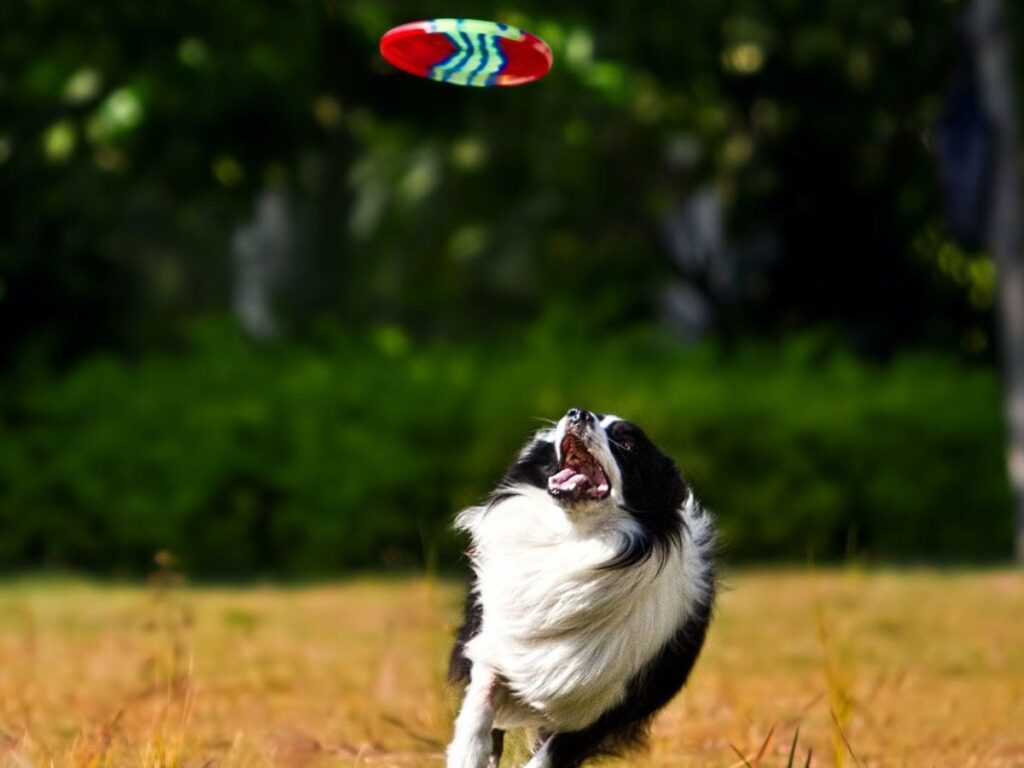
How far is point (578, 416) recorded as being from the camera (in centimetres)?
548

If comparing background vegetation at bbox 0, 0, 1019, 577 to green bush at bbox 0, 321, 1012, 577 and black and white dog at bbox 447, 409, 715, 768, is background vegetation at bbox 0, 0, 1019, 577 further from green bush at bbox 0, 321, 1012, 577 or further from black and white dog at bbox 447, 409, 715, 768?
black and white dog at bbox 447, 409, 715, 768

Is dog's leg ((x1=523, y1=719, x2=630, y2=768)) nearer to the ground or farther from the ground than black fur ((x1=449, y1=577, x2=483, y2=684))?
nearer to the ground

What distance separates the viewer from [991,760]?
6.23 m

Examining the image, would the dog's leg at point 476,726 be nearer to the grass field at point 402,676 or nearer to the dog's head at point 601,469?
the grass field at point 402,676

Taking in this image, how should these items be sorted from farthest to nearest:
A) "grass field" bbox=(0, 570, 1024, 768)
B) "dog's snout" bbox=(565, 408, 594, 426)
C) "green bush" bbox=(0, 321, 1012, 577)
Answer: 1. "green bush" bbox=(0, 321, 1012, 577)
2. "grass field" bbox=(0, 570, 1024, 768)
3. "dog's snout" bbox=(565, 408, 594, 426)

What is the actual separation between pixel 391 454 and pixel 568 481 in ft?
29.0

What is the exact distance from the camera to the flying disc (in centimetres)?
615

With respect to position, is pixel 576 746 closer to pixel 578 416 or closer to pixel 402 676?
pixel 578 416

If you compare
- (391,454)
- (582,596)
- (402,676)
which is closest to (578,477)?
(582,596)

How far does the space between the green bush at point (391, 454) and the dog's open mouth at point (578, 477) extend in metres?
7.90

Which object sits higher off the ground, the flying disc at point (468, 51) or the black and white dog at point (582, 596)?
the flying disc at point (468, 51)

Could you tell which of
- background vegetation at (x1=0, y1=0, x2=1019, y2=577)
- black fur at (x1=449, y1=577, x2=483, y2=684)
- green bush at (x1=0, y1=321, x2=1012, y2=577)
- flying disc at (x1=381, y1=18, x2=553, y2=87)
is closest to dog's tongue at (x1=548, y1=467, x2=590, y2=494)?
black fur at (x1=449, y1=577, x2=483, y2=684)

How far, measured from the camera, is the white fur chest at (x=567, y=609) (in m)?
5.54

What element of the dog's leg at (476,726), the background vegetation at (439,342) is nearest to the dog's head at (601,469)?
→ the dog's leg at (476,726)
